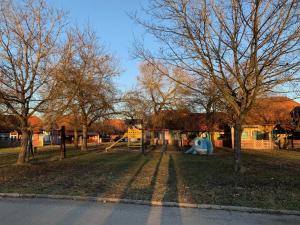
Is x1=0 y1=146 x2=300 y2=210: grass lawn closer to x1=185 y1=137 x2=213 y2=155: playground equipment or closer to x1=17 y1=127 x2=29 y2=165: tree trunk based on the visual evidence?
x1=17 y1=127 x2=29 y2=165: tree trunk

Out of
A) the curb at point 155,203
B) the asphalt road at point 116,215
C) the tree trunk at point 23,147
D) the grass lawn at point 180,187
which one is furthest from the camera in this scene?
the tree trunk at point 23,147

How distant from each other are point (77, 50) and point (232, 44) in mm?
8764

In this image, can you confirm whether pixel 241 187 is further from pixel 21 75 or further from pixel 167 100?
pixel 167 100

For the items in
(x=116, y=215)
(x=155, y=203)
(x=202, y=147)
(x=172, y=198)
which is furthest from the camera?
(x=202, y=147)

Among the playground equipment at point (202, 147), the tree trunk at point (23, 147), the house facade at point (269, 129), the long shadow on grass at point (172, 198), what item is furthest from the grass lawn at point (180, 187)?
the house facade at point (269, 129)

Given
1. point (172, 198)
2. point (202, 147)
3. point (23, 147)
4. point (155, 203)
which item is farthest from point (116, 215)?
point (202, 147)

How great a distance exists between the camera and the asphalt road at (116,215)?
21.4ft

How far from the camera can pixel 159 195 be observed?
8.88m

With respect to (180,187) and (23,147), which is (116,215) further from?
(23,147)

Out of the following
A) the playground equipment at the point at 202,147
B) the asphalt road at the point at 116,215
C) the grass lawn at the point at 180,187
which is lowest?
the asphalt road at the point at 116,215

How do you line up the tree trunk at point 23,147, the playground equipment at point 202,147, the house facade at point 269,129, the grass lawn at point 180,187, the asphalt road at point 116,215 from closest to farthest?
the asphalt road at point 116,215, the grass lawn at point 180,187, the tree trunk at point 23,147, the playground equipment at point 202,147, the house facade at point 269,129

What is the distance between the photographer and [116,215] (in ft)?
22.9

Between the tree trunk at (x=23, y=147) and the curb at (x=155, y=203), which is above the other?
the tree trunk at (x=23, y=147)

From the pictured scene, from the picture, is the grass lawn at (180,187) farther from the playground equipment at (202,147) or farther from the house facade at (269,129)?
the house facade at (269,129)
